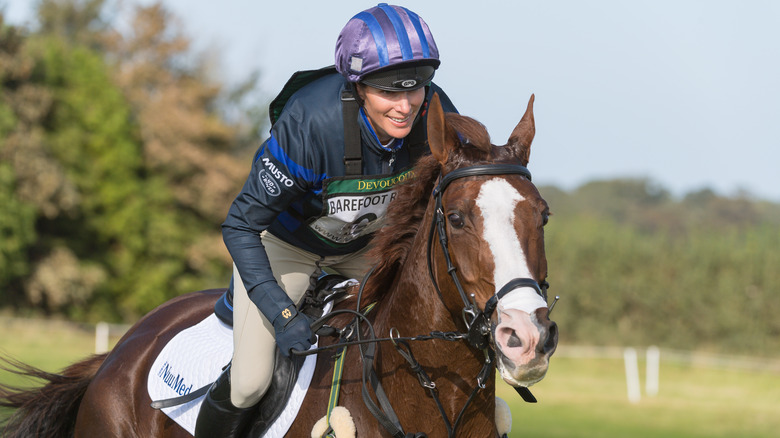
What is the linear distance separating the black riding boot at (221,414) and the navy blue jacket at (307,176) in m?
0.53

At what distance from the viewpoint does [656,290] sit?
3441cm

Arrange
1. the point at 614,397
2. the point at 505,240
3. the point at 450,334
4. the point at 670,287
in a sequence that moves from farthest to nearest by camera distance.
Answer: the point at 670,287, the point at 614,397, the point at 450,334, the point at 505,240

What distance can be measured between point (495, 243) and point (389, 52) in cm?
118

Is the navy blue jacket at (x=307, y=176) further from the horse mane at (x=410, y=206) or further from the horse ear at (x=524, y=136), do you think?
the horse ear at (x=524, y=136)

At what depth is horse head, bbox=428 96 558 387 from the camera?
9.50 feet

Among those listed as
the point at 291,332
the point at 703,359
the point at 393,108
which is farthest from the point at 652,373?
A: the point at 291,332

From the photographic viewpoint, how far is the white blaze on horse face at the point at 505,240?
9.60ft

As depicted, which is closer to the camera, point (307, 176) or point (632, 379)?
point (307, 176)

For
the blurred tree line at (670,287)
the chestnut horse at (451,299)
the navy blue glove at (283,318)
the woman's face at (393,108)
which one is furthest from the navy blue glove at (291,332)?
the blurred tree line at (670,287)

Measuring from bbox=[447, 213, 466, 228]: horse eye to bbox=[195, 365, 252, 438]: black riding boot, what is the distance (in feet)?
4.71

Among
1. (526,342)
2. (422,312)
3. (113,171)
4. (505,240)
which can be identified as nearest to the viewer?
(526,342)

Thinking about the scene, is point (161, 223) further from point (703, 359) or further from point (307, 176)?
point (307, 176)

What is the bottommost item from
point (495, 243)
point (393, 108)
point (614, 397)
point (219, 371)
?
point (614, 397)

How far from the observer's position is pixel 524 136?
11.7 ft
